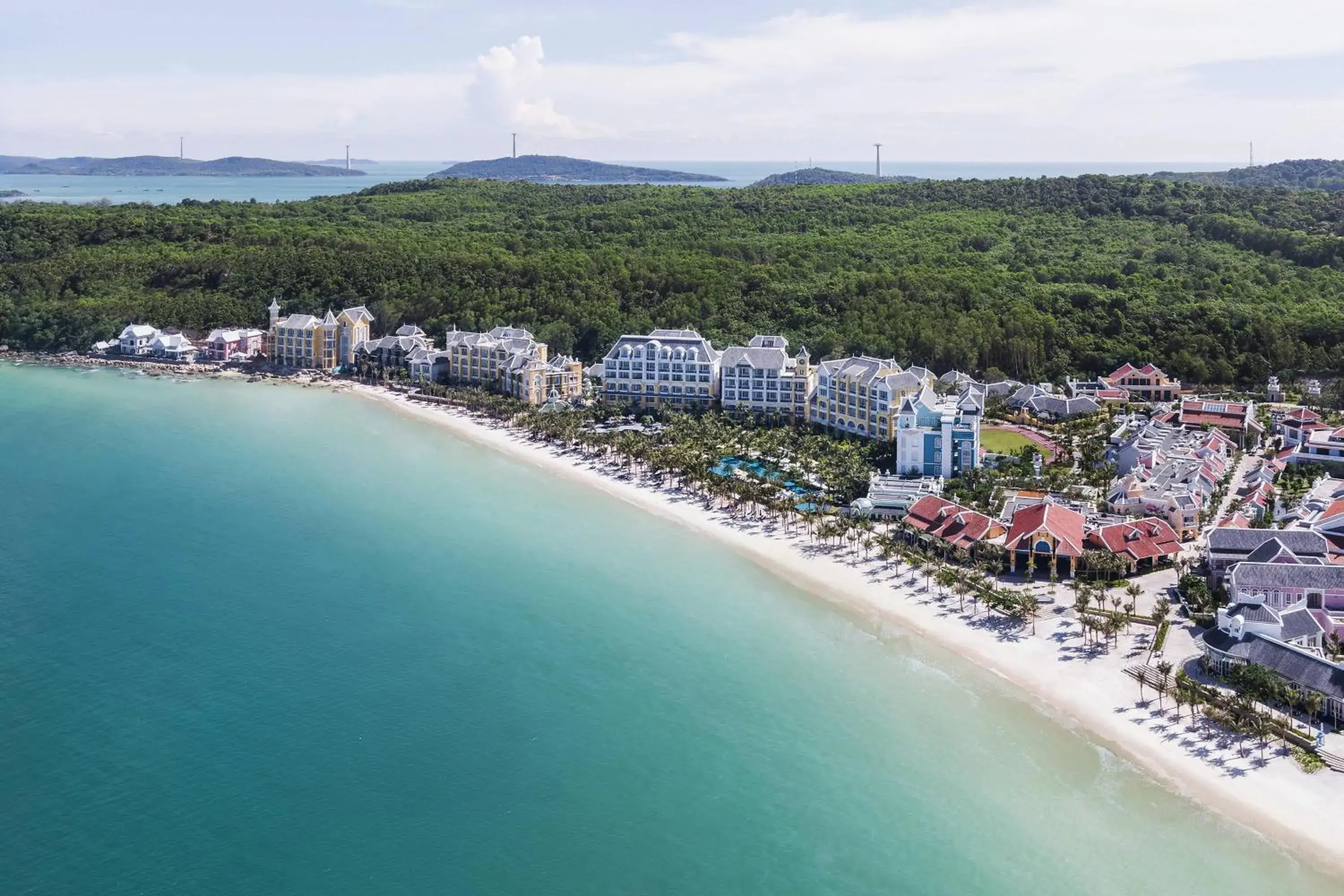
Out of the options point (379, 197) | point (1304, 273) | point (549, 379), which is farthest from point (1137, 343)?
point (379, 197)

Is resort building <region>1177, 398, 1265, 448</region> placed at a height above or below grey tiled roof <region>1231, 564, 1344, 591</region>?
above

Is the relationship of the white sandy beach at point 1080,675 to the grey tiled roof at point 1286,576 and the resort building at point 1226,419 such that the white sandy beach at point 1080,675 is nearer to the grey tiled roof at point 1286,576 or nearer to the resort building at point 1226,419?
the grey tiled roof at point 1286,576

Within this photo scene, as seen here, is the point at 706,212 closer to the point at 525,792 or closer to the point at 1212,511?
the point at 1212,511

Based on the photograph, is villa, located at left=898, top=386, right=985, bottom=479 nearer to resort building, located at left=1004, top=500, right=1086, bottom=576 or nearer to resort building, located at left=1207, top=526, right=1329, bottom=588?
resort building, located at left=1004, top=500, right=1086, bottom=576

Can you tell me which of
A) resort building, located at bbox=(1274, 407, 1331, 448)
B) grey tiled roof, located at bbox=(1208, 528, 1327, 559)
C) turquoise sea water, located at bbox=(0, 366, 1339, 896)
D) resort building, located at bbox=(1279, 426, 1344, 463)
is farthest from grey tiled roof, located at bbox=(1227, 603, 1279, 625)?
resort building, located at bbox=(1274, 407, 1331, 448)

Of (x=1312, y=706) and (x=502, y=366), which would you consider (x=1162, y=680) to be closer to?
(x=1312, y=706)

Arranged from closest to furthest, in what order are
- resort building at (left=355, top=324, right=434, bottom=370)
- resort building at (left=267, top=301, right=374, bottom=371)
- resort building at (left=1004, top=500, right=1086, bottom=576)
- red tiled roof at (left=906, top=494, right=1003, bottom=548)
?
resort building at (left=1004, top=500, right=1086, bottom=576) < red tiled roof at (left=906, top=494, right=1003, bottom=548) < resort building at (left=355, top=324, right=434, bottom=370) < resort building at (left=267, top=301, right=374, bottom=371)

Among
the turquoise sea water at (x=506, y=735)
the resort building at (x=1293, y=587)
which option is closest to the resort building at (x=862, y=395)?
the turquoise sea water at (x=506, y=735)

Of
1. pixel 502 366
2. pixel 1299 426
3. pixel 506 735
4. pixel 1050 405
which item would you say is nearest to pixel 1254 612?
pixel 506 735
